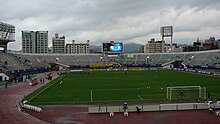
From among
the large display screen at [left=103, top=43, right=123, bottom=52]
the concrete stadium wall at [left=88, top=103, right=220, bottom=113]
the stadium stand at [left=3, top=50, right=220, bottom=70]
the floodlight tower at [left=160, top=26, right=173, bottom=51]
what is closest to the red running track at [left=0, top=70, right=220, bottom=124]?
the concrete stadium wall at [left=88, top=103, right=220, bottom=113]

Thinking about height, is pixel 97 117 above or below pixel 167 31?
below

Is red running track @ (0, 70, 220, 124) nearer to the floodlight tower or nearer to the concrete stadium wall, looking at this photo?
the concrete stadium wall

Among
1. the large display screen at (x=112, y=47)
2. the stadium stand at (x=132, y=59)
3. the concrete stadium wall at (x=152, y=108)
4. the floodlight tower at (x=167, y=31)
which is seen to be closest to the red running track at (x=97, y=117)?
the concrete stadium wall at (x=152, y=108)

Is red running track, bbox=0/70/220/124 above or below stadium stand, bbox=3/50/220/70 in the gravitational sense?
below

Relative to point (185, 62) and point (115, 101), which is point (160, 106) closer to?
point (115, 101)

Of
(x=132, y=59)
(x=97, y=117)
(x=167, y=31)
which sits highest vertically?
(x=167, y=31)

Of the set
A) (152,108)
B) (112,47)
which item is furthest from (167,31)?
(152,108)

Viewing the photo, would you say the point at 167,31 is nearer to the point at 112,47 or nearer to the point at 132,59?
the point at 132,59

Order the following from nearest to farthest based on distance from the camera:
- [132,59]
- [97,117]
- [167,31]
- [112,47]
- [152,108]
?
[97,117] < [152,108] < [112,47] < [132,59] < [167,31]

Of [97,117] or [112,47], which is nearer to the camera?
[97,117]

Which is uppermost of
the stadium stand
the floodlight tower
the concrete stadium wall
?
the floodlight tower

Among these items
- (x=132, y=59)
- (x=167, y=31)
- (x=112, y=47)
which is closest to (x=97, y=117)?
(x=112, y=47)

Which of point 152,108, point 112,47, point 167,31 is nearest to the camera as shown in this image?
point 152,108

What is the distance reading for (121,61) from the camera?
319 feet
